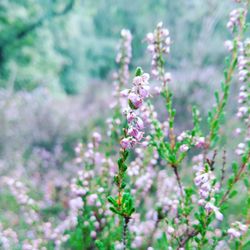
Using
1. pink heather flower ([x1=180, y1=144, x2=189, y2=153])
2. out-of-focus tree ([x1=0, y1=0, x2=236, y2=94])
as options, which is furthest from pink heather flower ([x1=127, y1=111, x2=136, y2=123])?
out-of-focus tree ([x1=0, y1=0, x2=236, y2=94])

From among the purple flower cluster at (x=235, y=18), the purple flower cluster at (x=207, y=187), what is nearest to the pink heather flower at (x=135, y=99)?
the purple flower cluster at (x=207, y=187)

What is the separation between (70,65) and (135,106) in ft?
53.0

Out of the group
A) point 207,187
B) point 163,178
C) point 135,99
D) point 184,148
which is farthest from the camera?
point 163,178

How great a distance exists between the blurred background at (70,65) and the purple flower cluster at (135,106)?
5.36 metres

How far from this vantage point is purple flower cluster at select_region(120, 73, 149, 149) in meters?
1.20

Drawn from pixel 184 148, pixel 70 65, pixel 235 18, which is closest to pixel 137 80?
pixel 184 148

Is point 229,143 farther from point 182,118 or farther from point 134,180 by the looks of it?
point 134,180

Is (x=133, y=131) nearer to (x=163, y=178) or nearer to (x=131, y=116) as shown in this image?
(x=131, y=116)

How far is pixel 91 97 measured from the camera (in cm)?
1195

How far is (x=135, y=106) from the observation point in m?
1.20

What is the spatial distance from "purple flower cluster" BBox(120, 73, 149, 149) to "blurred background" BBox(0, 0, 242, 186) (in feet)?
17.6

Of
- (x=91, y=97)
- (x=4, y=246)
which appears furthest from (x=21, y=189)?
(x=91, y=97)

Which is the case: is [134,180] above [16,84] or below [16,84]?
below

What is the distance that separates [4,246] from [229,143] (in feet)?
18.3
